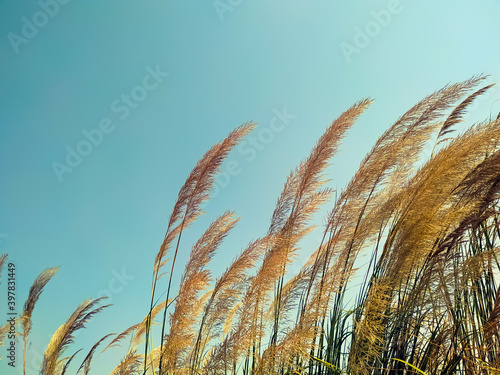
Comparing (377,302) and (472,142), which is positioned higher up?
(472,142)

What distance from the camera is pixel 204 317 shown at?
312 cm

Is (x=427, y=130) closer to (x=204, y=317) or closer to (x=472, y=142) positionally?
(x=472, y=142)

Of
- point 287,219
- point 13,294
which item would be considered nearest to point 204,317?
point 287,219

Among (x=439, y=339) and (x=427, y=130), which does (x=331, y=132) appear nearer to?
(x=427, y=130)

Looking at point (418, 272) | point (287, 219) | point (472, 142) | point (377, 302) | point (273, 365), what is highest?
point (472, 142)

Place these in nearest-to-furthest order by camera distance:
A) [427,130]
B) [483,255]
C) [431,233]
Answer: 1. [483,255]
2. [431,233]
3. [427,130]

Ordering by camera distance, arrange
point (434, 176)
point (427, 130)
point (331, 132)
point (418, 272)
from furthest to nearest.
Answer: point (331, 132) < point (427, 130) < point (418, 272) < point (434, 176)

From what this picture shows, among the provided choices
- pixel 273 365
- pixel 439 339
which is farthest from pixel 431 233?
pixel 273 365

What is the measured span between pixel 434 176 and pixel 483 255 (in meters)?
0.53

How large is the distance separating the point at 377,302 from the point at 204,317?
1392 mm

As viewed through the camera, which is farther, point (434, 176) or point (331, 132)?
point (331, 132)

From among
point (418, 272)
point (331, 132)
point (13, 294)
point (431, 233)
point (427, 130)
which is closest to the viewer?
point (431, 233)

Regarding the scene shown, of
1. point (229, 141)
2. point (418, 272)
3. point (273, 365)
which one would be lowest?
point (273, 365)

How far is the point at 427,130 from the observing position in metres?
3.10
